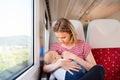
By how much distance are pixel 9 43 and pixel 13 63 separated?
16cm

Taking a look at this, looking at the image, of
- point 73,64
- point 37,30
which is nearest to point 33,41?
point 37,30

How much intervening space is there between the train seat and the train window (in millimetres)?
736

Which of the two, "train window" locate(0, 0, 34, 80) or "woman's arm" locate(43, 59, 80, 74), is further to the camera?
"woman's arm" locate(43, 59, 80, 74)

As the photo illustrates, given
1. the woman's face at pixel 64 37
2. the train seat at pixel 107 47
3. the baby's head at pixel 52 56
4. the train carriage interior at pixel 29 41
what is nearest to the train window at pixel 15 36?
the train carriage interior at pixel 29 41

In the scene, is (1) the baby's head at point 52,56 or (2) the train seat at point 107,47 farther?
(2) the train seat at point 107,47

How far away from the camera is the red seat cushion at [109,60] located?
213 centimetres

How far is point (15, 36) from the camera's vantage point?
4.52 ft

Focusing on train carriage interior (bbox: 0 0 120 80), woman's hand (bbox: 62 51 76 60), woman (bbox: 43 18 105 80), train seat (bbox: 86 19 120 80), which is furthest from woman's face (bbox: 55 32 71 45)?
train seat (bbox: 86 19 120 80)

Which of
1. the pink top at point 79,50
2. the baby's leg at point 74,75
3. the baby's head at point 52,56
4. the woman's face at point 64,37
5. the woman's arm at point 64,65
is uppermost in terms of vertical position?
the woman's face at point 64,37

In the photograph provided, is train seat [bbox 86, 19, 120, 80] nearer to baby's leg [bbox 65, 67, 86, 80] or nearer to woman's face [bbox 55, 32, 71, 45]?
woman's face [bbox 55, 32, 71, 45]

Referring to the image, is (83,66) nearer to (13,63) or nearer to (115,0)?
A: (13,63)

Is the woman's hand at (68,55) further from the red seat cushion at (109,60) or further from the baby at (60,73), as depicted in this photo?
the red seat cushion at (109,60)

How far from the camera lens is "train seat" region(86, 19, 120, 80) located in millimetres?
2141

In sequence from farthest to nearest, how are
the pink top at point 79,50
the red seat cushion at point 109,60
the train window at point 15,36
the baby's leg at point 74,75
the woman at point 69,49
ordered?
the red seat cushion at point 109,60 → the pink top at point 79,50 → the woman at point 69,49 → the baby's leg at point 74,75 → the train window at point 15,36
